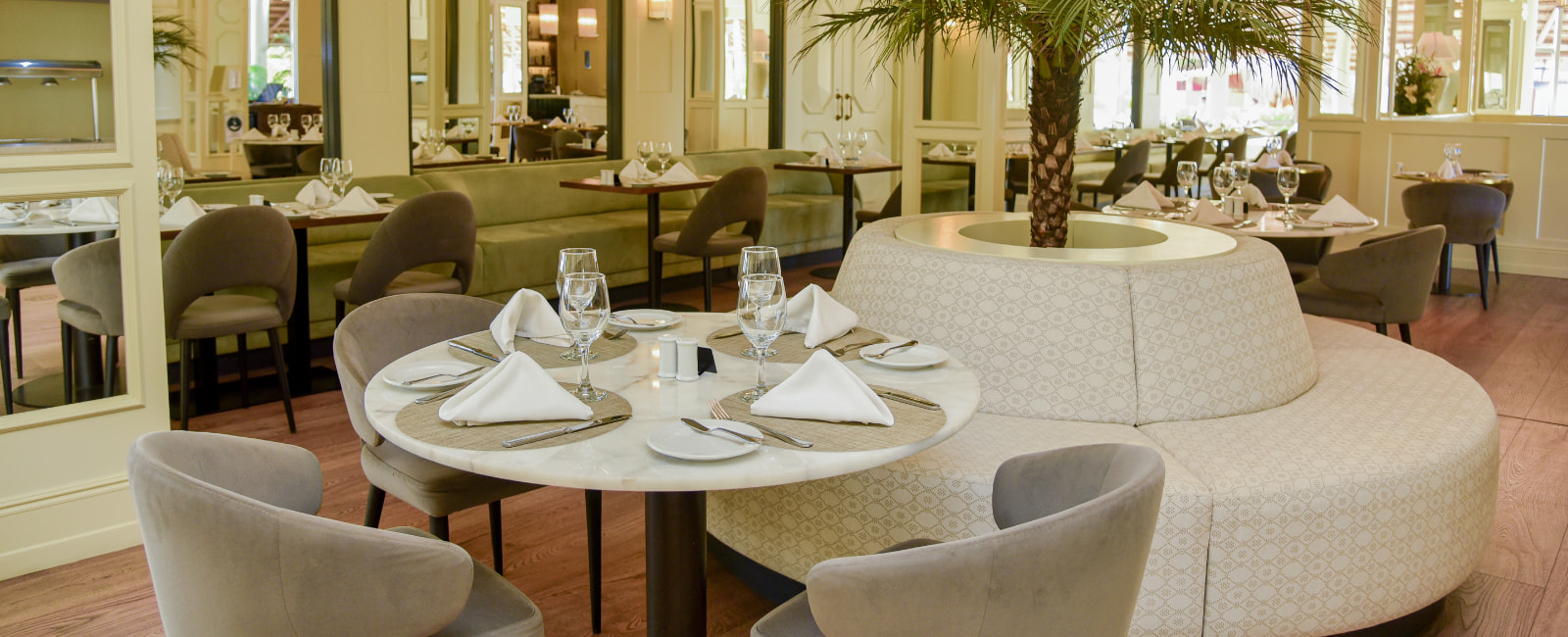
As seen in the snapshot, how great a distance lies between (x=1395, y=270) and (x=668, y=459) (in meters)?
3.95

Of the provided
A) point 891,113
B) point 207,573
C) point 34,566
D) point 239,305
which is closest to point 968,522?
point 207,573

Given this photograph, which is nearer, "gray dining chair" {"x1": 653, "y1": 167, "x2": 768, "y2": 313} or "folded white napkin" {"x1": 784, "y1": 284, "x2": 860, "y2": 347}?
"folded white napkin" {"x1": 784, "y1": 284, "x2": 860, "y2": 347}

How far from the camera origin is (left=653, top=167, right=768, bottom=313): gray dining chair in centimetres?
618

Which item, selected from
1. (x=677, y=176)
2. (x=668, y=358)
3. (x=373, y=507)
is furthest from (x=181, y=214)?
(x=668, y=358)

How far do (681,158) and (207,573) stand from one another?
6515 mm

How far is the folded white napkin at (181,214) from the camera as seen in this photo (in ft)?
14.4

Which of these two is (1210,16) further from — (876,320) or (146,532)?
(146,532)

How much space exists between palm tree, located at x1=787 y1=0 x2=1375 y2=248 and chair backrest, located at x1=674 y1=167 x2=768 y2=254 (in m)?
Result: 2.40

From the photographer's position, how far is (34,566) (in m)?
3.11

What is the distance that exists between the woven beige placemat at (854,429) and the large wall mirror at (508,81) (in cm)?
525

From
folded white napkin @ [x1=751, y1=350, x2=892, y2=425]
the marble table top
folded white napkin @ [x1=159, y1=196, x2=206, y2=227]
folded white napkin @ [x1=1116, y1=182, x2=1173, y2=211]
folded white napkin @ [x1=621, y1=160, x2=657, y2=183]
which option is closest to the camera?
the marble table top

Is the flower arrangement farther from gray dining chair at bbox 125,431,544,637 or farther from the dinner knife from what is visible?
gray dining chair at bbox 125,431,544,637

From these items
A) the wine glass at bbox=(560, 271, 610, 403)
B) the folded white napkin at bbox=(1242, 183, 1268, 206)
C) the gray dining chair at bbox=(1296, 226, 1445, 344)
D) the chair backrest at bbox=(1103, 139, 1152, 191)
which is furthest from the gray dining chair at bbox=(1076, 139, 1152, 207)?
the wine glass at bbox=(560, 271, 610, 403)

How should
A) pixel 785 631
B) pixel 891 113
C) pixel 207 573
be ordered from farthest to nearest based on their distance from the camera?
pixel 891 113, pixel 785 631, pixel 207 573
